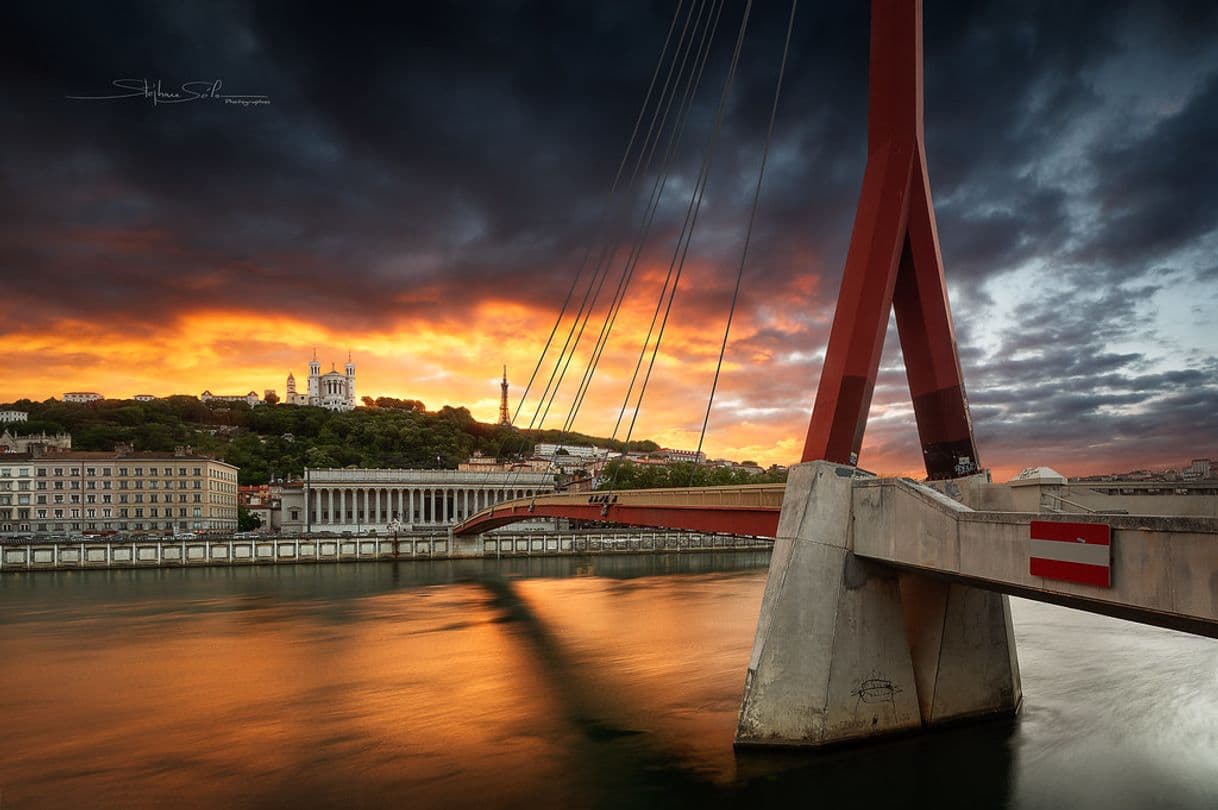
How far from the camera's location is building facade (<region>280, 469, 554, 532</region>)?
80250 mm

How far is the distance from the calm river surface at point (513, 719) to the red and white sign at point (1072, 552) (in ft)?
12.4

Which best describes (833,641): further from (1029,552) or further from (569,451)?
(569,451)

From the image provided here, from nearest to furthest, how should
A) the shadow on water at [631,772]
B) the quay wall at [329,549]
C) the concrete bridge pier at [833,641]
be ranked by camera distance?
1. the shadow on water at [631,772]
2. the concrete bridge pier at [833,641]
3. the quay wall at [329,549]

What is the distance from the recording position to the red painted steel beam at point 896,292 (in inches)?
554

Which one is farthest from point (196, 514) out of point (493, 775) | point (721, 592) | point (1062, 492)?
point (1062, 492)

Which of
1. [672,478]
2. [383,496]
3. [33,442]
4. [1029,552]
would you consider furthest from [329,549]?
[1029,552]

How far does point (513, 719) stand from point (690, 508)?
539cm

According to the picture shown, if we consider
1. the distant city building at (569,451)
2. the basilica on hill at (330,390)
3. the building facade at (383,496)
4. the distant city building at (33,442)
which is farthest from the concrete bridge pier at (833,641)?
the basilica on hill at (330,390)

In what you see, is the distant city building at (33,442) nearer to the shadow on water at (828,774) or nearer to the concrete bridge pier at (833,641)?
the shadow on water at (828,774)

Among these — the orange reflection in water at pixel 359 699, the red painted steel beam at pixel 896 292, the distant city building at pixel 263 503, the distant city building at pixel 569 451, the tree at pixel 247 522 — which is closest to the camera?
the orange reflection in water at pixel 359 699

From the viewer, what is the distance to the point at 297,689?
1738 cm

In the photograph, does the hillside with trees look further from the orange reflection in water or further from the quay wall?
the orange reflection in water

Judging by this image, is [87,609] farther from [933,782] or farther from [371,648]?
[933,782]

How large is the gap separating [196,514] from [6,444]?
31149 millimetres
